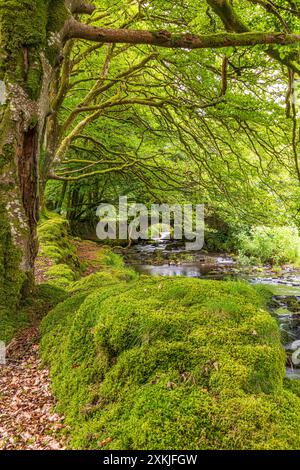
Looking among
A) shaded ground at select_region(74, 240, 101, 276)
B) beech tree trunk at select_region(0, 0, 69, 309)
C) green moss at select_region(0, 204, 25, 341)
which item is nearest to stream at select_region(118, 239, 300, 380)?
shaded ground at select_region(74, 240, 101, 276)

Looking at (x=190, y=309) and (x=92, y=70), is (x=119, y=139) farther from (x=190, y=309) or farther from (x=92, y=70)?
(x=190, y=309)

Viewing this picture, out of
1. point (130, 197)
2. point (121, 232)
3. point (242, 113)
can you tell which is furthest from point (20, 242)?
point (121, 232)

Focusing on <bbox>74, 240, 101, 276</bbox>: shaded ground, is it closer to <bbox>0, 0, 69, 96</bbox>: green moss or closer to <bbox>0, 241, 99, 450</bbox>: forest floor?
<bbox>0, 241, 99, 450</bbox>: forest floor

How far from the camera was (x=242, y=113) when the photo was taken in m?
6.05

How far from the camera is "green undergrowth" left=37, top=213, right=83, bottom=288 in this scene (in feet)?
27.5

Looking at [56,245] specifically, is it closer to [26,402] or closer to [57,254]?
[57,254]

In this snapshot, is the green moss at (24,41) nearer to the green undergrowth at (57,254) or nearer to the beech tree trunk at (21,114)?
the beech tree trunk at (21,114)

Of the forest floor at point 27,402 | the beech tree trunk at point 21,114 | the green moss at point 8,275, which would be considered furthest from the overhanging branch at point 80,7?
the forest floor at point 27,402

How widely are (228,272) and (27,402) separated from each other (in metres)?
13.3

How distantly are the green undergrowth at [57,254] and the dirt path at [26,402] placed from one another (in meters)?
3.51

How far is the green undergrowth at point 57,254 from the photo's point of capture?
8.39m

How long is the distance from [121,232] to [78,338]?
1958 centimetres

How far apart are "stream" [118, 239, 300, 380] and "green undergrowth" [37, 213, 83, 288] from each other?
434 centimetres
